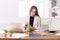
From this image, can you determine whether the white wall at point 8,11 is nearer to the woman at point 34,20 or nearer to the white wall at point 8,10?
the white wall at point 8,10

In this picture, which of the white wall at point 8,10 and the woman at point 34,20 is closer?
the woman at point 34,20

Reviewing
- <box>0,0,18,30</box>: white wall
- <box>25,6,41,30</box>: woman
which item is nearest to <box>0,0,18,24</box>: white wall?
<box>0,0,18,30</box>: white wall

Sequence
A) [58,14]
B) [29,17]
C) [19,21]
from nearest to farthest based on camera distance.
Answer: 1. [58,14]
2. [29,17]
3. [19,21]

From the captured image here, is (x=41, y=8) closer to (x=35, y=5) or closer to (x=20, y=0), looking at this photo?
(x=35, y=5)

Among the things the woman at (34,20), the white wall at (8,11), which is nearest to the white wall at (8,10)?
the white wall at (8,11)

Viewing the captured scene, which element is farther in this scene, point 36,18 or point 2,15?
point 2,15

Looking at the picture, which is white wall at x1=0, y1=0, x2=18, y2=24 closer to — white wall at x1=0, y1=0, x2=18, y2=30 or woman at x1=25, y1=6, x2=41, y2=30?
white wall at x1=0, y1=0, x2=18, y2=30

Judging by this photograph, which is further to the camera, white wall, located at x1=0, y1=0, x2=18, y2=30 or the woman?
white wall, located at x1=0, y1=0, x2=18, y2=30

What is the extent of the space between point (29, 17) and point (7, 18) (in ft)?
2.31

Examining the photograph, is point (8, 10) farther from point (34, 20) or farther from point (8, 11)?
point (34, 20)

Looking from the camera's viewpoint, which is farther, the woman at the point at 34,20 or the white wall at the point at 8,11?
the white wall at the point at 8,11

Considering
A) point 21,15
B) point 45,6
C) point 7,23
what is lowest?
point 7,23

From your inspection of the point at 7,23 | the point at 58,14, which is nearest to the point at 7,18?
the point at 7,23

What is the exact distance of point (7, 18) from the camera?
3582 mm
